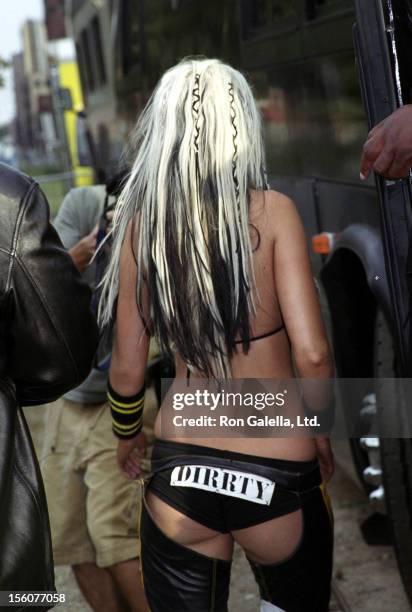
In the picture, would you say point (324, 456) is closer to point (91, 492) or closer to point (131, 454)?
point (131, 454)

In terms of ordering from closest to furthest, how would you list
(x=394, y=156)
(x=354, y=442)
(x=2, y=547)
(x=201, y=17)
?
(x=2, y=547), (x=394, y=156), (x=354, y=442), (x=201, y=17)

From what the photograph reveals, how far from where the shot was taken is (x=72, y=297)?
239 centimetres

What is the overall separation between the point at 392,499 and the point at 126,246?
138 cm

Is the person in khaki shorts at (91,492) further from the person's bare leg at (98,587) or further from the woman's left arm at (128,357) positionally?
the woman's left arm at (128,357)

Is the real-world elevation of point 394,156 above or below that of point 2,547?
above

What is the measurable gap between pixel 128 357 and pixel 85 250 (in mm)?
840

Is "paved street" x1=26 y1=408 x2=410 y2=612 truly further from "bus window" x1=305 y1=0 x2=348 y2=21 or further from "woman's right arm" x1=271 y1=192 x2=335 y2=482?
"bus window" x1=305 y1=0 x2=348 y2=21

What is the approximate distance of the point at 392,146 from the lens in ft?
Result: 7.78

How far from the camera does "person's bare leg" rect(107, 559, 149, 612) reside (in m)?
3.44

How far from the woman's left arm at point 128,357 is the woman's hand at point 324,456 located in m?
0.49

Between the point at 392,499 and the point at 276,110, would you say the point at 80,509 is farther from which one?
the point at 276,110

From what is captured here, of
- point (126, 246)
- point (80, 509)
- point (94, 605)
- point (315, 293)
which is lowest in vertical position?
point (94, 605)

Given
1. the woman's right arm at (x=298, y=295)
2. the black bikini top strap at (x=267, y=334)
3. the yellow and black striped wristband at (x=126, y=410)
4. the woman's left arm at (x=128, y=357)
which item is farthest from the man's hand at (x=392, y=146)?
the yellow and black striped wristband at (x=126, y=410)

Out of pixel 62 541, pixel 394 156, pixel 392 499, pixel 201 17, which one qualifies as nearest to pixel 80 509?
pixel 62 541
